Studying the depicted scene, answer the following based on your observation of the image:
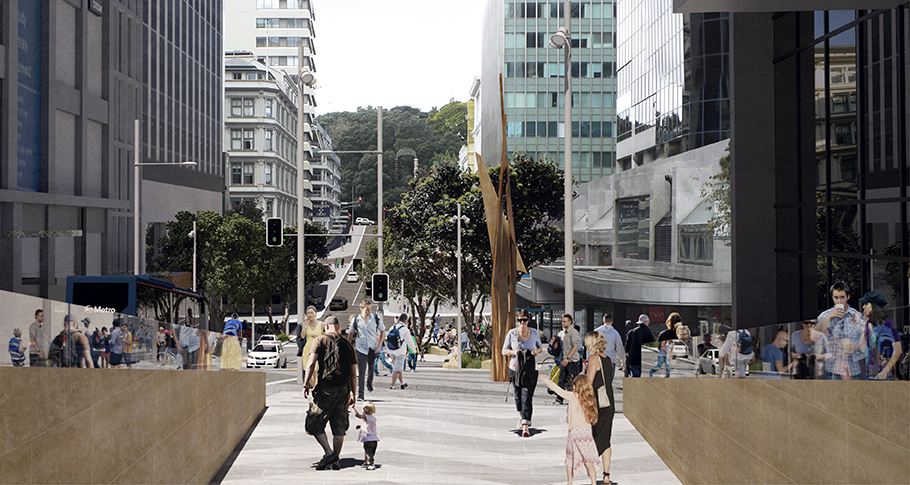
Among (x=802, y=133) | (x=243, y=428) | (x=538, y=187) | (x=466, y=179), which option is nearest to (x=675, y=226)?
(x=538, y=187)

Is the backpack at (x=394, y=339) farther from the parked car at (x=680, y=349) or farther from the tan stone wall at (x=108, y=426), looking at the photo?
the parked car at (x=680, y=349)

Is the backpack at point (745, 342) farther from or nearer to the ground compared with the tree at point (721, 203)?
nearer to the ground

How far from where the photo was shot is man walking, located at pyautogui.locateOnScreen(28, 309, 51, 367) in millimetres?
5730

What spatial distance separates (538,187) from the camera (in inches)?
1533

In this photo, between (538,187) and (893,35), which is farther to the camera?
(538,187)

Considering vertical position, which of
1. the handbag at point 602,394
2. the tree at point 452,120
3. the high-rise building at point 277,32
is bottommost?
the handbag at point 602,394

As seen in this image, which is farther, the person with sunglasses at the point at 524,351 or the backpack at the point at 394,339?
the backpack at the point at 394,339

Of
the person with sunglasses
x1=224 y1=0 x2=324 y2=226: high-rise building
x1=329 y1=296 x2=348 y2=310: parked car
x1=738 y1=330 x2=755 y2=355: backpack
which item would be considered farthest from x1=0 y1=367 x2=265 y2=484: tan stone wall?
x1=224 y1=0 x2=324 y2=226: high-rise building

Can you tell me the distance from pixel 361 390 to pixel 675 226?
29.2 metres

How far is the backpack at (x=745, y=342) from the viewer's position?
26.3 ft

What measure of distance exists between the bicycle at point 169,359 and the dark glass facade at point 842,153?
10660 mm

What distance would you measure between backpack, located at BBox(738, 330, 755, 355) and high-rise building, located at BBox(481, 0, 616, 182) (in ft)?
217

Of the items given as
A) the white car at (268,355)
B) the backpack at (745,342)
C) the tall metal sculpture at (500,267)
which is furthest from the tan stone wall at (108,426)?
the white car at (268,355)

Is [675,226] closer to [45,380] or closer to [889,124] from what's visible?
[889,124]
